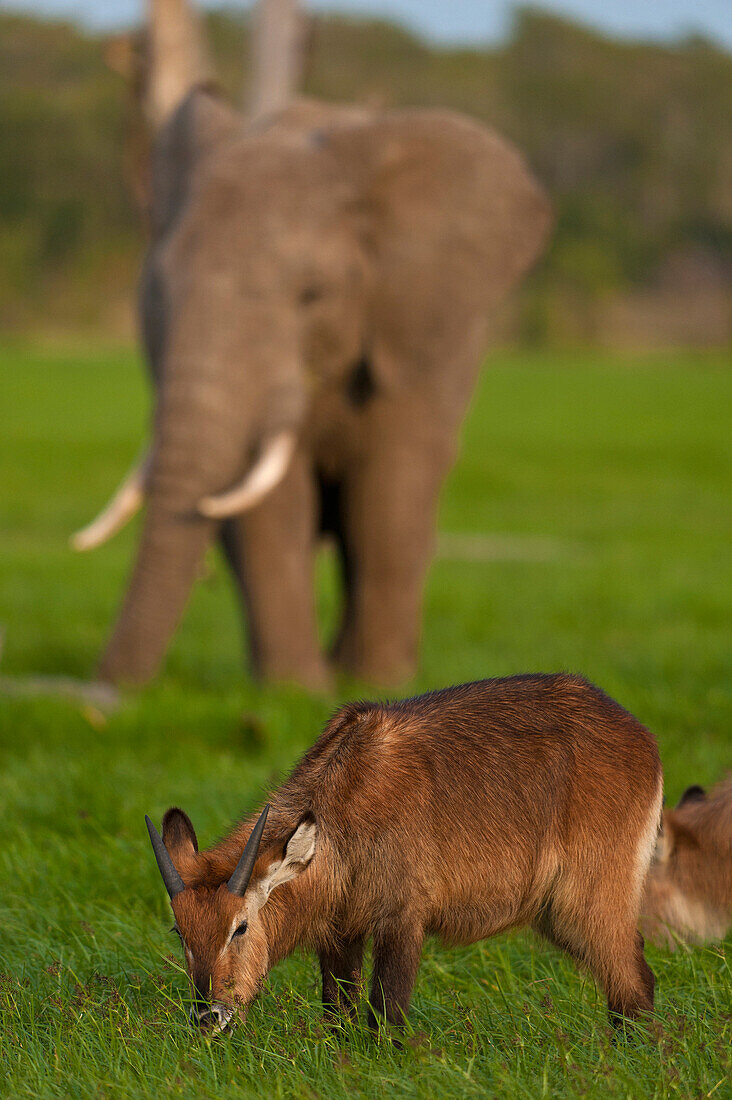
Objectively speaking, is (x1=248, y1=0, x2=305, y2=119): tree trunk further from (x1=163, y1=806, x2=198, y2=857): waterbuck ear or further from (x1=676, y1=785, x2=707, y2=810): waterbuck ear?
(x1=163, y1=806, x2=198, y2=857): waterbuck ear

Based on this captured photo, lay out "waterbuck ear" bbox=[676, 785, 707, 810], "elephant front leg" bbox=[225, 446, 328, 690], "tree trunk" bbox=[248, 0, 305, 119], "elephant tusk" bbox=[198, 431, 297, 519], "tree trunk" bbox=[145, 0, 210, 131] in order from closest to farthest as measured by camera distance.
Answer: "waterbuck ear" bbox=[676, 785, 707, 810] < "elephant tusk" bbox=[198, 431, 297, 519] < "elephant front leg" bbox=[225, 446, 328, 690] < "tree trunk" bbox=[145, 0, 210, 131] < "tree trunk" bbox=[248, 0, 305, 119]

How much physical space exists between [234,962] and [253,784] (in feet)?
8.25

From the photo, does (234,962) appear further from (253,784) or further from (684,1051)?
(253,784)

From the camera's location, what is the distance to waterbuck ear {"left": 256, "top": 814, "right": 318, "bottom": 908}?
302cm

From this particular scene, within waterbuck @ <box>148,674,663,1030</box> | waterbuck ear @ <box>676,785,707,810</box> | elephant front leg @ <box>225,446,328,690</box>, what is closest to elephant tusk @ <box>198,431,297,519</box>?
elephant front leg @ <box>225,446,328,690</box>

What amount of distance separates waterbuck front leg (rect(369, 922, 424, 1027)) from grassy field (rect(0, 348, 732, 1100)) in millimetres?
76

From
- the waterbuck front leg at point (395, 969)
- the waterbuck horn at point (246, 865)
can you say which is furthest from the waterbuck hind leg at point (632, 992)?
the waterbuck horn at point (246, 865)

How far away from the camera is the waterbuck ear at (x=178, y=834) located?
3170 millimetres

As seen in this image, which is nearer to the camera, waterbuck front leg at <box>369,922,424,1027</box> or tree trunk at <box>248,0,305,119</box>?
waterbuck front leg at <box>369,922,424,1027</box>

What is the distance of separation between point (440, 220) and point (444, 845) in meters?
5.63

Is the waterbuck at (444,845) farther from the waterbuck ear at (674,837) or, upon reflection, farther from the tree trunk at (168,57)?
the tree trunk at (168,57)

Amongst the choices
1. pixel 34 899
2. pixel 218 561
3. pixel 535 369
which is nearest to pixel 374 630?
pixel 34 899

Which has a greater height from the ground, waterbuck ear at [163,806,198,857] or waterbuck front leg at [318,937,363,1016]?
waterbuck ear at [163,806,198,857]

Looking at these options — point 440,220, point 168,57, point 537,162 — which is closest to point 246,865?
point 440,220
